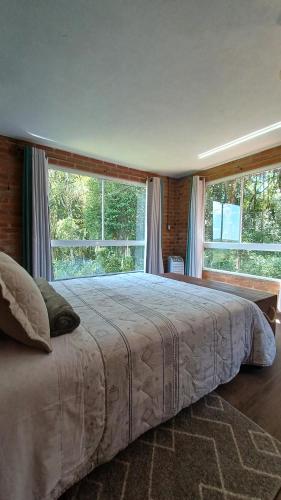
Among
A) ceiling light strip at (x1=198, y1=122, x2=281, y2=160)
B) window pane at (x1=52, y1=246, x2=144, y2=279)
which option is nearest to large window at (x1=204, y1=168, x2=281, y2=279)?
ceiling light strip at (x1=198, y1=122, x2=281, y2=160)

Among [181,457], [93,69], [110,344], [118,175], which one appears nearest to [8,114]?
[93,69]

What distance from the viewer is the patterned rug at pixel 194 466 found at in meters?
0.95

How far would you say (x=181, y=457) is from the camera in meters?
1.10

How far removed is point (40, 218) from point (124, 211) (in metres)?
1.56

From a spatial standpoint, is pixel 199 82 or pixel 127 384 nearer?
pixel 127 384

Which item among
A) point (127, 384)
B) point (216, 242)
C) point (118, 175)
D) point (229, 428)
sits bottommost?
point (229, 428)

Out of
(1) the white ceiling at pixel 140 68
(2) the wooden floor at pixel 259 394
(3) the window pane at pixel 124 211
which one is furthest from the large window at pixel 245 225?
(2) the wooden floor at pixel 259 394

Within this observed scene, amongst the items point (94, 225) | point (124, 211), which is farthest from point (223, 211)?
point (94, 225)

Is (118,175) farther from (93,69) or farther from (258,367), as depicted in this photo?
(258,367)

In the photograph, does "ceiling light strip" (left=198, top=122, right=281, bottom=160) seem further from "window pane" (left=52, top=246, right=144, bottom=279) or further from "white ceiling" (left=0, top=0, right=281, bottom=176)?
"window pane" (left=52, top=246, right=144, bottom=279)

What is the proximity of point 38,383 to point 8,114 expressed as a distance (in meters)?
2.64

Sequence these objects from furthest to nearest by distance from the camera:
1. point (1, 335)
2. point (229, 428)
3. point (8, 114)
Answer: point (8, 114) → point (229, 428) → point (1, 335)

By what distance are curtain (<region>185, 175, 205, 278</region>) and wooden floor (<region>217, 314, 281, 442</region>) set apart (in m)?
2.33

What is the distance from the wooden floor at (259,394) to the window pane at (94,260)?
8.59ft
